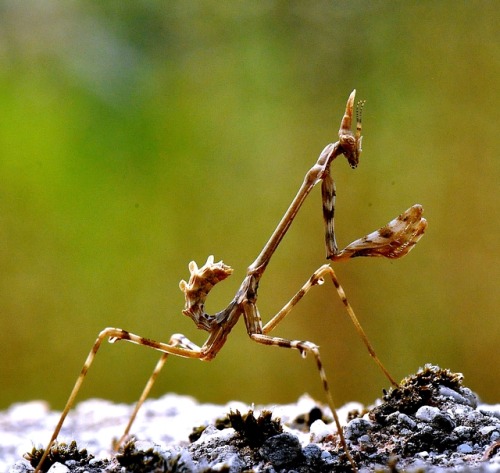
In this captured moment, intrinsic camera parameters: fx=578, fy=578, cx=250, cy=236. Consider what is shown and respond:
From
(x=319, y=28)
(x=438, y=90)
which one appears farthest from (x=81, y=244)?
(x=438, y=90)

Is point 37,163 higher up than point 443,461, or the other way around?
point 37,163

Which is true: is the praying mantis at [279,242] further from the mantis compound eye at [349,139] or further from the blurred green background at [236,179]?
the blurred green background at [236,179]

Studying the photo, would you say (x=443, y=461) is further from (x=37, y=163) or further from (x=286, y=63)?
(x=37, y=163)

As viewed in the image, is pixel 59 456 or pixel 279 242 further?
pixel 279 242

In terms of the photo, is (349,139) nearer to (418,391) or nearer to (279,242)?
(279,242)

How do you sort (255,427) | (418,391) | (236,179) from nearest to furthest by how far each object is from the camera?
(255,427) < (418,391) < (236,179)

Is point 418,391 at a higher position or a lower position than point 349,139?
lower

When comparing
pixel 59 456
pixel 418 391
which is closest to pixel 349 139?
pixel 418 391

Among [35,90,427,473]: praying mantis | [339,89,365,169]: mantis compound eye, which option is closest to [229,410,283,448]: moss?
→ [35,90,427,473]: praying mantis
